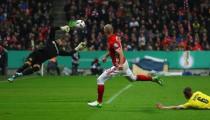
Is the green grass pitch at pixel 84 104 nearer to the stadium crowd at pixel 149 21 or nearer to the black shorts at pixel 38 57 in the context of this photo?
the black shorts at pixel 38 57

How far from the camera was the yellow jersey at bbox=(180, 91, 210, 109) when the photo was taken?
15.7 m

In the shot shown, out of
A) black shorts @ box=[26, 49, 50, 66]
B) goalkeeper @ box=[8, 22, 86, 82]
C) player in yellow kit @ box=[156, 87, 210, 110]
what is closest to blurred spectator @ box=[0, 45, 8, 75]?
goalkeeper @ box=[8, 22, 86, 82]

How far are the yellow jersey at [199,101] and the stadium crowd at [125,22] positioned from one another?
22256mm

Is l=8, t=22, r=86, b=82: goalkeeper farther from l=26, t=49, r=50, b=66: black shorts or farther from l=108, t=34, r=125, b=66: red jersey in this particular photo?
l=108, t=34, r=125, b=66: red jersey

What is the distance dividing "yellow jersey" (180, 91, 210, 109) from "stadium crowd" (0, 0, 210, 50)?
22256 mm

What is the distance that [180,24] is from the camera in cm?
3891

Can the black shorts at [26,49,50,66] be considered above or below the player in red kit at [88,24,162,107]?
below

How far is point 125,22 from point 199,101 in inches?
954

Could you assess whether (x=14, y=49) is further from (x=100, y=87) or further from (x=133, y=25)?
(x=100, y=87)

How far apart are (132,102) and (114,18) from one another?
21.3m

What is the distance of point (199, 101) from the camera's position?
52.0 feet

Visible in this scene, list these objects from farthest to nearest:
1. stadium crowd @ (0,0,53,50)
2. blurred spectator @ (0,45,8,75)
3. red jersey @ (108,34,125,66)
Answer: stadium crowd @ (0,0,53,50) → blurred spectator @ (0,45,8,75) → red jersey @ (108,34,125,66)

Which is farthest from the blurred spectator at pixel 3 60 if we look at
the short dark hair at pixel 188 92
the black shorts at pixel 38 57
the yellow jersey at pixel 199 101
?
the short dark hair at pixel 188 92

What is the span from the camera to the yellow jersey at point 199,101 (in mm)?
15703
